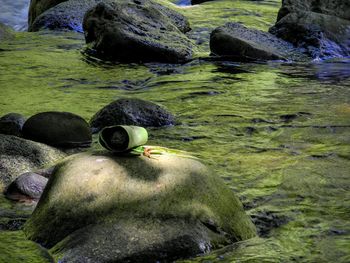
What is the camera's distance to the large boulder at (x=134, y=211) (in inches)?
109

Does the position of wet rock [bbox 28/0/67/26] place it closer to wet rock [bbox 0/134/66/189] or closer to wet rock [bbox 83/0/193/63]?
wet rock [bbox 83/0/193/63]

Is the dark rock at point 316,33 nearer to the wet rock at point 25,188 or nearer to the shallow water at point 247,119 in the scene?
the shallow water at point 247,119

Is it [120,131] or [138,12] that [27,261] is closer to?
[120,131]

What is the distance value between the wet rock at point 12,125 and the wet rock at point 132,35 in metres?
4.69

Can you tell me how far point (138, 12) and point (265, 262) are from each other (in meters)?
8.18

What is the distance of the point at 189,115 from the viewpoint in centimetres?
616

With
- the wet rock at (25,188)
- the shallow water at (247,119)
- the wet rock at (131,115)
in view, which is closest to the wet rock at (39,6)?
→ the shallow water at (247,119)

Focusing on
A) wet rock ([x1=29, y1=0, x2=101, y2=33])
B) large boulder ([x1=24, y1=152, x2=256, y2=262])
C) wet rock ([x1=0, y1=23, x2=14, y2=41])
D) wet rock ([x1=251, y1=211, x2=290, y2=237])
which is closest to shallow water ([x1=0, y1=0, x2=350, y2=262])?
wet rock ([x1=251, y1=211, x2=290, y2=237])

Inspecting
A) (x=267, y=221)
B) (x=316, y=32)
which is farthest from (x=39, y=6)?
(x=267, y=221)

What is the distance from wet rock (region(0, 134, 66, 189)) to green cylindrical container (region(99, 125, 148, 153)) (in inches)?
38.9

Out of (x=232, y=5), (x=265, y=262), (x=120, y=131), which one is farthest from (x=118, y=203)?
(x=232, y=5)

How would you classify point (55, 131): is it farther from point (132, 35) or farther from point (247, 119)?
point (132, 35)

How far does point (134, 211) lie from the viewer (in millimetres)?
2928

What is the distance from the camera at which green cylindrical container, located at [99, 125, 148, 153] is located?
10.6 feet
